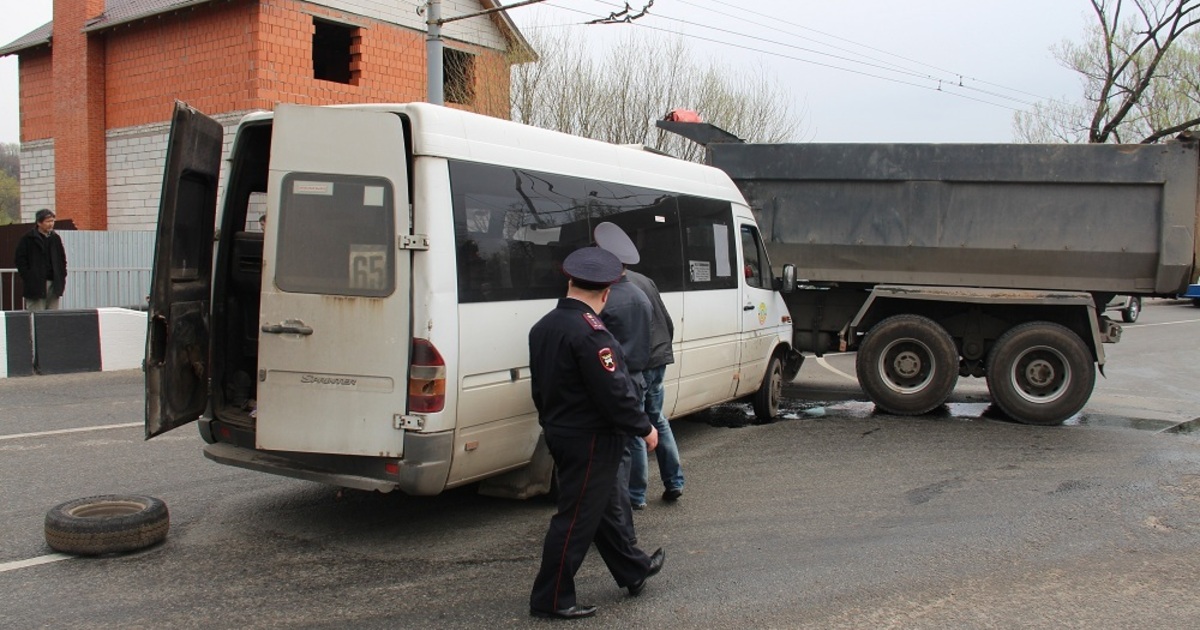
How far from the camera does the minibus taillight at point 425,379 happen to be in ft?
16.1

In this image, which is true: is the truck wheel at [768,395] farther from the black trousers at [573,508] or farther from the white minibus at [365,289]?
the black trousers at [573,508]

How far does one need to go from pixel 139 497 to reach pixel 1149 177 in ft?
30.3

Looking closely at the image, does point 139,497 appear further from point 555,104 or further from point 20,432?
point 555,104

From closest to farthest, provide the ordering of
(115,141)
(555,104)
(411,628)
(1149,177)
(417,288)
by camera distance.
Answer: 1. (411,628)
2. (417,288)
3. (1149,177)
4. (115,141)
5. (555,104)

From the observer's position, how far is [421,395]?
4930 mm

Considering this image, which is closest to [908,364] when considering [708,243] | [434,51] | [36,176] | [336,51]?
[708,243]

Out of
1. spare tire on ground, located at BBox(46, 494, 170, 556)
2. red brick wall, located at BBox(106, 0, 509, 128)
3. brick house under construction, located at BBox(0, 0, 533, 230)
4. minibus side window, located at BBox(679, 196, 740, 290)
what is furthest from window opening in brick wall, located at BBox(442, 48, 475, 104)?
spare tire on ground, located at BBox(46, 494, 170, 556)

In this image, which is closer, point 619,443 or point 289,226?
point 619,443

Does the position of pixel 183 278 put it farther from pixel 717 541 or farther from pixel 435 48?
pixel 435 48

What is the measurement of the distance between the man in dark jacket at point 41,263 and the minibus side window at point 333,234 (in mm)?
8842

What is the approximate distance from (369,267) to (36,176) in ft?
80.7

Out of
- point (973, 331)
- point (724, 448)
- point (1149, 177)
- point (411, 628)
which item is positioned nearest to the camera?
point (411, 628)

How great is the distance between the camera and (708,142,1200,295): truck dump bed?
30.3 feet

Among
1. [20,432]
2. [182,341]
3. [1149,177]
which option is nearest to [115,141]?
[20,432]
